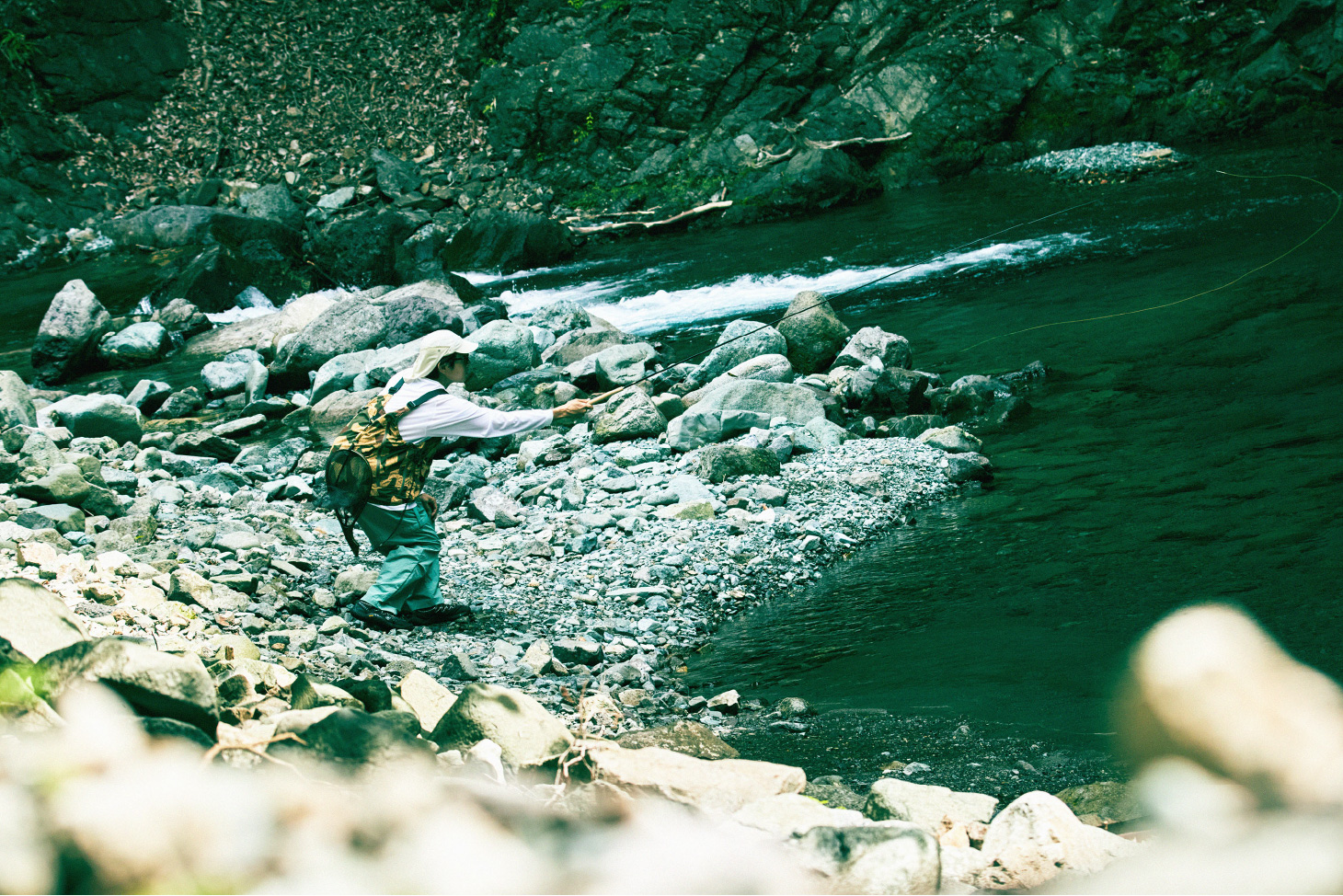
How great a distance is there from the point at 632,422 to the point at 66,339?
27.0 feet

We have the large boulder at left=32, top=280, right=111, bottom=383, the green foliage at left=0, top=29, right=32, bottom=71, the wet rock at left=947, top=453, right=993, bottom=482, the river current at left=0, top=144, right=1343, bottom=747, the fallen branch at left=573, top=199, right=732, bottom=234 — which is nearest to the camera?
the river current at left=0, top=144, right=1343, bottom=747

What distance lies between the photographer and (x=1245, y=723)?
2.33 metres

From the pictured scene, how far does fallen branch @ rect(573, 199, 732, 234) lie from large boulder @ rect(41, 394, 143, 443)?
11192 millimetres

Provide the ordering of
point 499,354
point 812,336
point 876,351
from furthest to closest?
point 499,354
point 812,336
point 876,351

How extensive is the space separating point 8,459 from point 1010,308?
29.4 ft

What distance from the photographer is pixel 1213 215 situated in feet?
Result: 41.9

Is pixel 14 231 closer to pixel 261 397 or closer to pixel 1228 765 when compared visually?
pixel 261 397

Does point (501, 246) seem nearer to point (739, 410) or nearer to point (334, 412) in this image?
point (334, 412)

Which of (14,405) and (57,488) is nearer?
(57,488)

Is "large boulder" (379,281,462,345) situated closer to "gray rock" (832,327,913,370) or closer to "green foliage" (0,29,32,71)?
"gray rock" (832,327,913,370)

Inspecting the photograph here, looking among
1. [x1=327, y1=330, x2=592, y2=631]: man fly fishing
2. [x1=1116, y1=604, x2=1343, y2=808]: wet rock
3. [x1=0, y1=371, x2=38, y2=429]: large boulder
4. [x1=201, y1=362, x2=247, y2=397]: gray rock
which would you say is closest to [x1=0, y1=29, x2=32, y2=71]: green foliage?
[x1=201, y1=362, x2=247, y2=397]: gray rock

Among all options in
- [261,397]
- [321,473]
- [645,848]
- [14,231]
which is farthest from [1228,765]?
[14,231]

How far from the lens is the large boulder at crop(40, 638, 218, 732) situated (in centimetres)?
244

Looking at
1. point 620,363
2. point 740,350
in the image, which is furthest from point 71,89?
point 740,350
